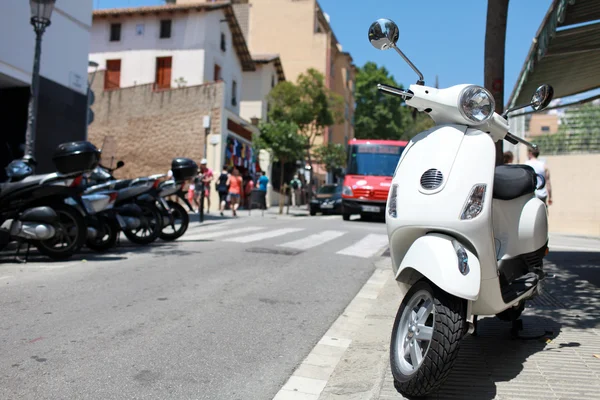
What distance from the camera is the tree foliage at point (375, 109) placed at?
58.7 meters

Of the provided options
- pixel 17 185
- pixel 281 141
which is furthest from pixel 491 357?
pixel 281 141

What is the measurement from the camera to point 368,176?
19.5 metres

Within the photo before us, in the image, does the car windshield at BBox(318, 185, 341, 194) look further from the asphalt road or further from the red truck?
the asphalt road

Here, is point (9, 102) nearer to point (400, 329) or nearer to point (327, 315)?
point (327, 315)

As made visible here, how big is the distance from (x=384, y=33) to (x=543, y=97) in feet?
4.07

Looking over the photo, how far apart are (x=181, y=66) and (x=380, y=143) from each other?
611 inches

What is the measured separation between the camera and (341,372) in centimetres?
395

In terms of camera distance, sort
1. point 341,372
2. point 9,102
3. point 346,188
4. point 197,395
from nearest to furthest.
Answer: point 197,395 < point 341,372 < point 9,102 < point 346,188

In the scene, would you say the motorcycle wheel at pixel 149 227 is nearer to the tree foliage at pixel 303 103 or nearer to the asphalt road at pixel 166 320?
the asphalt road at pixel 166 320

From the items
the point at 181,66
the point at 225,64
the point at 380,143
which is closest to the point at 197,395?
the point at 380,143

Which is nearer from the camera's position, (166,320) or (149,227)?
(166,320)

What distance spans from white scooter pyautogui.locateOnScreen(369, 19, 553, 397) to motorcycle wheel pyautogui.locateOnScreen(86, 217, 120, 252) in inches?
253

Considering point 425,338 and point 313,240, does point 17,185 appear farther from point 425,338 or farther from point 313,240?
point 425,338

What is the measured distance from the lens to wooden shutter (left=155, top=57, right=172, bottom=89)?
32.2m
